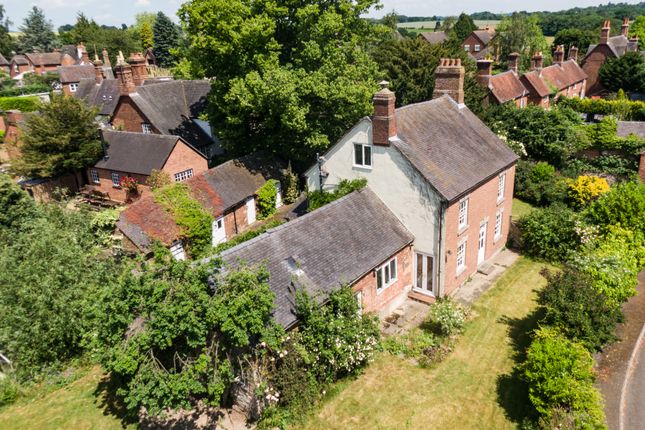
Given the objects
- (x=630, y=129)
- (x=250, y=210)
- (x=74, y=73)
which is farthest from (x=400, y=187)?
(x=74, y=73)

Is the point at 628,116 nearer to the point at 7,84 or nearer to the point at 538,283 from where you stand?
the point at 538,283

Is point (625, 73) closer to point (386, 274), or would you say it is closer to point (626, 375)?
point (626, 375)

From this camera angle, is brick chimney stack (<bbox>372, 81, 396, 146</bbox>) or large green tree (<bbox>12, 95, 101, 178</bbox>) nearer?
brick chimney stack (<bbox>372, 81, 396, 146</bbox>)

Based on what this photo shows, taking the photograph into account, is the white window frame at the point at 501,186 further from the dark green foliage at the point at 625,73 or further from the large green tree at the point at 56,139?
the dark green foliage at the point at 625,73

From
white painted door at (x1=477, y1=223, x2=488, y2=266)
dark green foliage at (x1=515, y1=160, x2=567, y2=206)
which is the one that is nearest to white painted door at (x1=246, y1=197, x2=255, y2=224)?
white painted door at (x1=477, y1=223, x2=488, y2=266)

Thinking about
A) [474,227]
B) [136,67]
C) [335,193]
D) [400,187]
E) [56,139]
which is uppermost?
[136,67]

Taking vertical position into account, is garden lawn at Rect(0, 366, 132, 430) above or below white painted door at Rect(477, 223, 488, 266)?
below

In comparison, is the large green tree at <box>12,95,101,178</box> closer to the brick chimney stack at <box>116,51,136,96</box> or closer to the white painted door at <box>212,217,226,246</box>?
the brick chimney stack at <box>116,51,136,96</box>
